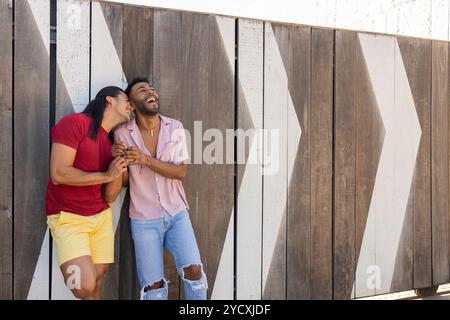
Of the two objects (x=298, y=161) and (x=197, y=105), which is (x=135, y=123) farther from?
(x=298, y=161)

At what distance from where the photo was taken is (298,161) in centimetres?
433

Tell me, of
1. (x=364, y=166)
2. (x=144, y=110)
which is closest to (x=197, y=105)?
(x=144, y=110)

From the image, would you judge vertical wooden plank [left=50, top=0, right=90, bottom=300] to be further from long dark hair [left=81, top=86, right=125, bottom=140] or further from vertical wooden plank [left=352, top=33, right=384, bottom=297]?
vertical wooden plank [left=352, top=33, right=384, bottom=297]

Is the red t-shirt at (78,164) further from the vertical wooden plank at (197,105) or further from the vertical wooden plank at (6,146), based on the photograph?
the vertical wooden plank at (197,105)

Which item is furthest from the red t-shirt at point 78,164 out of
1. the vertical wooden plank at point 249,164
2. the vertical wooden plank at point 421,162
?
the vertical wooden plank at point 421,162

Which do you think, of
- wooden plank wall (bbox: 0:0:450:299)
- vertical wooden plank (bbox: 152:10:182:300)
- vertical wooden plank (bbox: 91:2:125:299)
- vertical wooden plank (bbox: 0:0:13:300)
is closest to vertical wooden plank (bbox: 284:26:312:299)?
wooden plank wall (bbox: 0:0:450:299)

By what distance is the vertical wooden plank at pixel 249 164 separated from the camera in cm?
414

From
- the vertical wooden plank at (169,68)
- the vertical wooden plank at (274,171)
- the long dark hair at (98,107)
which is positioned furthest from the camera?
the vertical wooden plank at (274,171)

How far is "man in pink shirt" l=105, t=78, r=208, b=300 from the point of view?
11.7ft

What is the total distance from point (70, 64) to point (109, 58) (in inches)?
10.3

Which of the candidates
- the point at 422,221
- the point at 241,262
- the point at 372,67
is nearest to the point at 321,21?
the point at 372,67

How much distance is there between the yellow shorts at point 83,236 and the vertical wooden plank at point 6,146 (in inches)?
12.9

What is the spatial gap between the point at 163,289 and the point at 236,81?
5.21 ft
